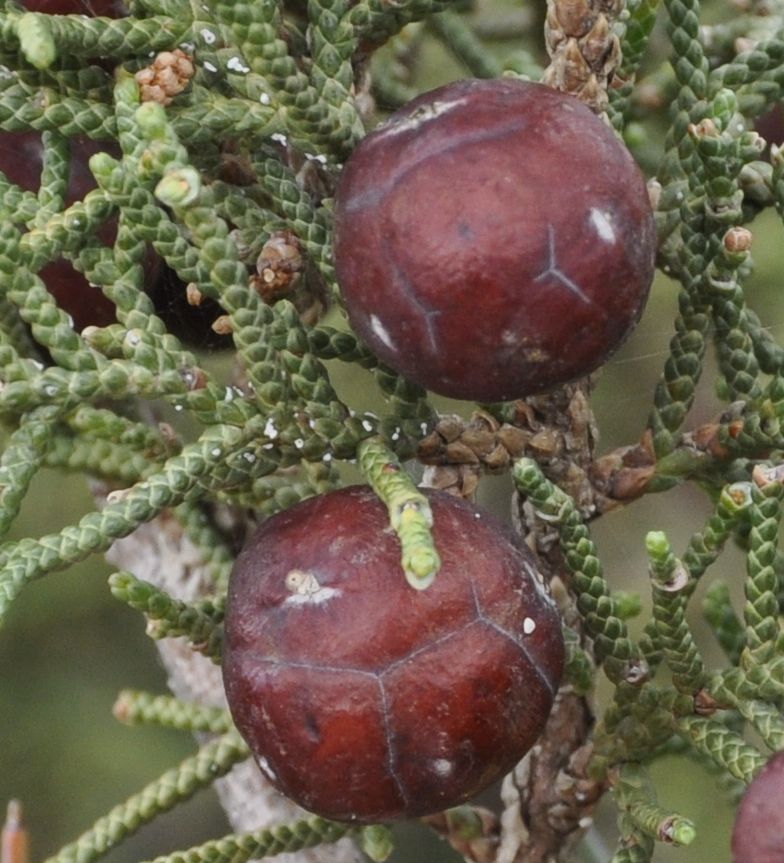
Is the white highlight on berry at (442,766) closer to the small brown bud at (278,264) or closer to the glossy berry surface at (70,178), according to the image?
the small brown bud at (278,264)

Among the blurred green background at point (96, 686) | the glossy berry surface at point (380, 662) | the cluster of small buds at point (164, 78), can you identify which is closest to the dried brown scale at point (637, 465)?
the glossy berry surface at point (380, 662)

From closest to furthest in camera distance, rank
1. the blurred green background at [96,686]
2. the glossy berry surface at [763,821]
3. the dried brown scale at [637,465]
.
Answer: the glossy berry surface at [763,821], the dried brown scale at [637,465], the blurred green background at [96,686]

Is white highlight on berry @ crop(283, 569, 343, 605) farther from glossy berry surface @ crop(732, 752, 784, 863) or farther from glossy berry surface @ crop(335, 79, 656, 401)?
glossy berry surface @ crop(732, 752, 784, 863)

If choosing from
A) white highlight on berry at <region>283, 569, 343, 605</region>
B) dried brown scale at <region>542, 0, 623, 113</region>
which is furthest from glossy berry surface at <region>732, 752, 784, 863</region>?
dried brown scale at <region>542, 0, 623, 113</region>

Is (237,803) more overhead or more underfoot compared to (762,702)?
more underfoot

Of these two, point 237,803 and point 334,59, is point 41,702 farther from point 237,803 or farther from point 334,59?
point 334,59

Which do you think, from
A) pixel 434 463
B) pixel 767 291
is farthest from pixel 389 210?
pixel 767 291
